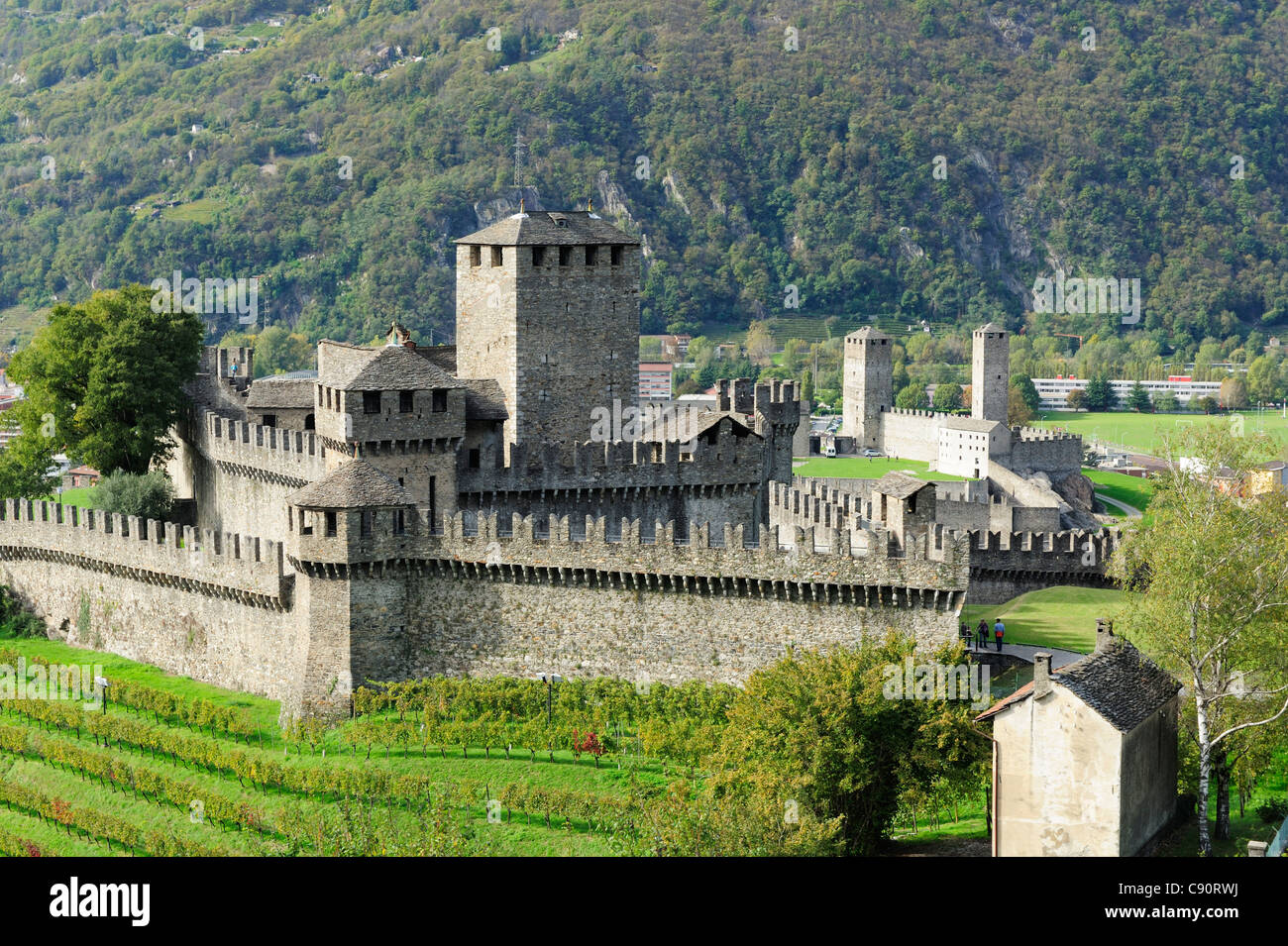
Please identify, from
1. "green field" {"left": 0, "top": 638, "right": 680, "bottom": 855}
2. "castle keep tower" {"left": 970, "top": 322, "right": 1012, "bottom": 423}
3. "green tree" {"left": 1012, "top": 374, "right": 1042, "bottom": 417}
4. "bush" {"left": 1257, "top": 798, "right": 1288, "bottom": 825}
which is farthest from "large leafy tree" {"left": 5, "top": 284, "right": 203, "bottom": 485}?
"green tree" {"left": 1012, "top": 374, "right": 1042, "bottom": 417}

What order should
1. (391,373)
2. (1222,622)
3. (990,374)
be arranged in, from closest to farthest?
(1222,622) < (391,373) < (990,374)

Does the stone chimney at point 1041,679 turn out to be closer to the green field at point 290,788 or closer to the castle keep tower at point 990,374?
the green field at point 290,788

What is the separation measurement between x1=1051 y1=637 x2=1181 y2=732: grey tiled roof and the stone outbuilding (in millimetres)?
34

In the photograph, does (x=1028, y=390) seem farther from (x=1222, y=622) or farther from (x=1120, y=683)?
(x=1120, y=683)

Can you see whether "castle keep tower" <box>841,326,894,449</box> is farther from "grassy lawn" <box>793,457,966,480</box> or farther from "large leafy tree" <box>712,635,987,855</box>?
"large leafy tree" <box>712,635,987,855</box>

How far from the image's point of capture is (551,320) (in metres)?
53.8

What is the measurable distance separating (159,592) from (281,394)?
9.84m

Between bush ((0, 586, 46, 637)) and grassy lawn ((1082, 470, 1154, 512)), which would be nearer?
bush ((0, 586, 46, 637))

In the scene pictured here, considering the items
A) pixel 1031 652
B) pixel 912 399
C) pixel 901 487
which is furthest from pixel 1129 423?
pixel 901 487

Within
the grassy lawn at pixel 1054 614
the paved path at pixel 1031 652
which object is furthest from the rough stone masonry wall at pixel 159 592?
the grassy lawn at pixel 1054 614

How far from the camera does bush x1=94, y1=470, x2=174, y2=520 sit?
5709 cm

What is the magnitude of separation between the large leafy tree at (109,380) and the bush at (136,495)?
156cm

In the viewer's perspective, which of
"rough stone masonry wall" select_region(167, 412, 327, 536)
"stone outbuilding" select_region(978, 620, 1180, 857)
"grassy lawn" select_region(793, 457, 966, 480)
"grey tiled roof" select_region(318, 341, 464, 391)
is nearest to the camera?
"stone outbuilding" select_region(978, 620, 1180, 857)
